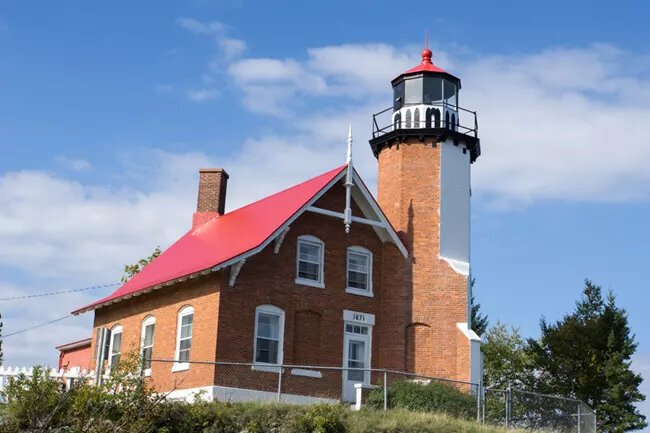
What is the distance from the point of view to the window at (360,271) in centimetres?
2670

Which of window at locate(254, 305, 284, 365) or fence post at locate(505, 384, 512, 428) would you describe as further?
Answer: window at locate(254, 305, 284, 365)

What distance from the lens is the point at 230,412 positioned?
62.5ft

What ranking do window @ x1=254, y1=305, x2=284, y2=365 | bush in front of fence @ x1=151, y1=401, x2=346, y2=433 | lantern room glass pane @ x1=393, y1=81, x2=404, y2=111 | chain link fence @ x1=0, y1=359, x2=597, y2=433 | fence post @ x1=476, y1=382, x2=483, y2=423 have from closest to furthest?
bush in front of fence @ x1=151, y1=401, x2=346, y2=433 → fence post @ x1=476, y1=382, x2=483, y2=423 → chain link fence @ x1=0, y1=359, x2=597, y2=433 → window @ x1=254, y1=305, x2=284, y2=365 → lantern room glass pane @ x1=393, y1=81, x2=404, y2=111

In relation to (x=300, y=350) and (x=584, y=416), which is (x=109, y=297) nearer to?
(x=300, y=350)

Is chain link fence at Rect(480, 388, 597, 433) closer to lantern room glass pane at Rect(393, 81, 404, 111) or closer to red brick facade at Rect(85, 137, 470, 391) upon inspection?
red brick facade at Rect(85, 137, 470, 391)

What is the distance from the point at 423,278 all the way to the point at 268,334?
5.05 meters

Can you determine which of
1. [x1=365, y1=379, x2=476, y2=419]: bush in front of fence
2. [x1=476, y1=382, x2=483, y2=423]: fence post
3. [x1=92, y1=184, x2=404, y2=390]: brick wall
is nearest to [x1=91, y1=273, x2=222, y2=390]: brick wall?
[x1=92, y1=184, x2=404, y2=390]: brick wall

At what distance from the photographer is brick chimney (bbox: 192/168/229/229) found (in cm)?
3120

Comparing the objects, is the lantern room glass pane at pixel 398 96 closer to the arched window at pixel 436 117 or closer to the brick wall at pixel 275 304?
the arched window at pixel 436 117

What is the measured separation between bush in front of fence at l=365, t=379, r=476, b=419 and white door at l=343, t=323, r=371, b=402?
2.36m

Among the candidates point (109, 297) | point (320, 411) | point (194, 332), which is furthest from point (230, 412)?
point (109, 297)

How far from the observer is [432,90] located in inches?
1139

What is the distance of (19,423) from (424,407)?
9.90 meters

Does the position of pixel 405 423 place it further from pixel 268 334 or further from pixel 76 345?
pixel 76 345
